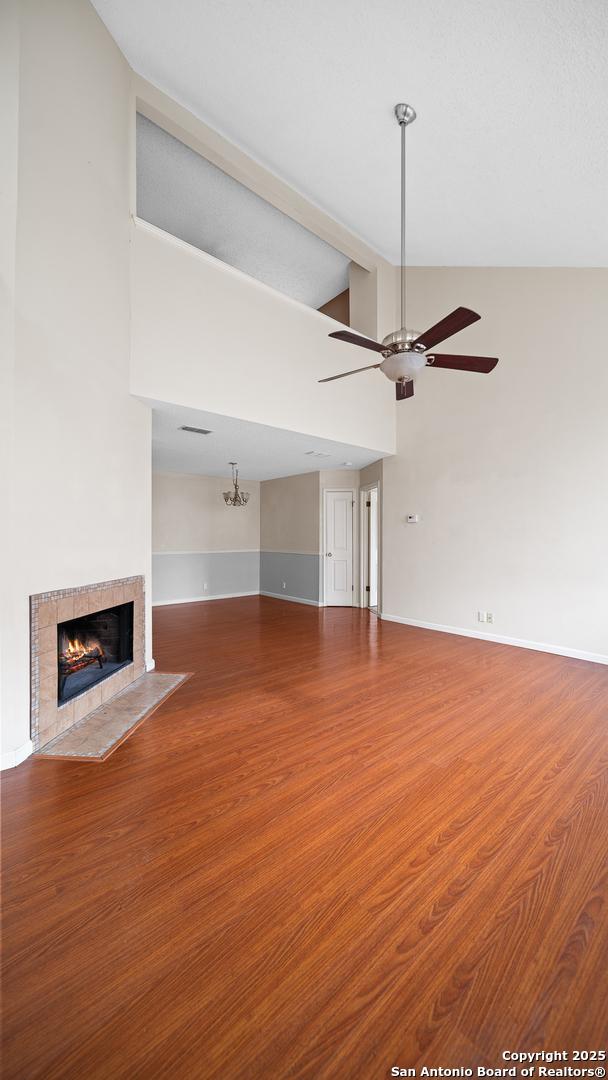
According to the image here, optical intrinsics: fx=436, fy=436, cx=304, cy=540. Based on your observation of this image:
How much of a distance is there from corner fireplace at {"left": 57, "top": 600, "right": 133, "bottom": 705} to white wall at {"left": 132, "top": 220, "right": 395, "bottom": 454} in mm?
1911

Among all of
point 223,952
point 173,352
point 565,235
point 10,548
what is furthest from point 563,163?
point 223,952

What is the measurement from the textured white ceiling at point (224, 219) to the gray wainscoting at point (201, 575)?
16.0 ft

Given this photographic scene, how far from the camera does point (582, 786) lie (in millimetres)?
2244

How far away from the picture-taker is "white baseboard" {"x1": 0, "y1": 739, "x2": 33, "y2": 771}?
7.74 ft

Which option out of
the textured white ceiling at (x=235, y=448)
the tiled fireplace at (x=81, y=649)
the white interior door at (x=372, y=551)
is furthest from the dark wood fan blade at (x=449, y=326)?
the white interior door at (x=372, y=551)

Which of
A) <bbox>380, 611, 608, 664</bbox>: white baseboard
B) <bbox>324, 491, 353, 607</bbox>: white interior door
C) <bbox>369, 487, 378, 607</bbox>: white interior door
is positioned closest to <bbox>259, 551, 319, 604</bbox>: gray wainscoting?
<bbox>324, 491, 353, 607</bbox>: white interior door

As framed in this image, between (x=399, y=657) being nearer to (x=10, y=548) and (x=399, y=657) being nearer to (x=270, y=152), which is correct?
(x=10, y=548)

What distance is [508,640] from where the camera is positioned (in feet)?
16.5

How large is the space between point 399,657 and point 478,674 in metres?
0.82

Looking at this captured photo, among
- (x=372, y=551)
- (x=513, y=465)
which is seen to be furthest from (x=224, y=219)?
A: (x=372, y=551)

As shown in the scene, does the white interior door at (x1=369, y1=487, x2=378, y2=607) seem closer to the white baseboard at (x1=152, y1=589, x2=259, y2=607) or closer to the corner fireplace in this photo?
the white baseboard at (x1=152, y1=589, x2=259, y2=607)

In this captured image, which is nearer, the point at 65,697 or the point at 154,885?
the point at 154,885

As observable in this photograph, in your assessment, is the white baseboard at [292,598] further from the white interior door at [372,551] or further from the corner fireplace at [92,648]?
the corner fireplace at [92,648]

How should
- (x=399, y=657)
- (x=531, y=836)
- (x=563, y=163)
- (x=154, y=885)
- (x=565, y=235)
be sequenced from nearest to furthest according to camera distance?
(x=154, y=885)
(x=531, y=836)
(x=563, y=163)
(x=565, y=235)
(x=399, y=657)
